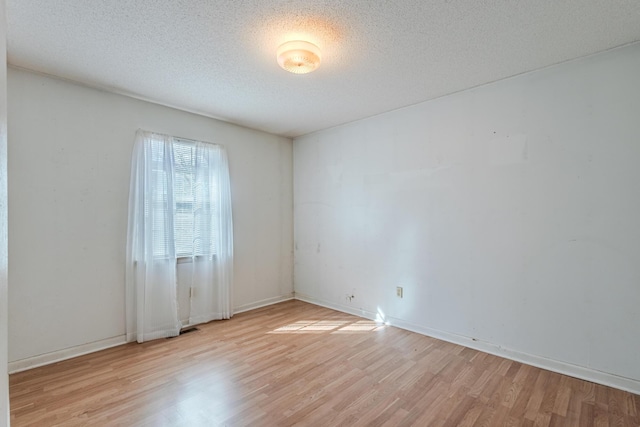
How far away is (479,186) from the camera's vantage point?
2.93 meters

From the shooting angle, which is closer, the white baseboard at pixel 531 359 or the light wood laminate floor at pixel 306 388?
the light wood laminate floor at pixel 306 388

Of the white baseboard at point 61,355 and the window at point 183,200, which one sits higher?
the window at point 183,200

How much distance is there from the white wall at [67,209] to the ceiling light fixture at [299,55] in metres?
1.98

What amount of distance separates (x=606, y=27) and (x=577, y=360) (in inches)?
99.0

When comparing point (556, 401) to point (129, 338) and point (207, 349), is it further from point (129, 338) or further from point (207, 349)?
point (129, 338)

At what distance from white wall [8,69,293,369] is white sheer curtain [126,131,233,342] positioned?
0.13m

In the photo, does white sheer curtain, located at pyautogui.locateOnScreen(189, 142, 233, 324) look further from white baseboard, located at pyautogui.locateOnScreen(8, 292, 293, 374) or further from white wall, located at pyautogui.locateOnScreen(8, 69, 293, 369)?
white baseboard, located at pyautogui.locateOnScreen(8, 292, 293, 374)

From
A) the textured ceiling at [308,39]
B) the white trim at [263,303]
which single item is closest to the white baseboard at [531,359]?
the white trim at [263,303]

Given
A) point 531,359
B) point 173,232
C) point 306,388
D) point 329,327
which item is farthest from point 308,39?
point 531,359

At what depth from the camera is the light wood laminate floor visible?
193cm

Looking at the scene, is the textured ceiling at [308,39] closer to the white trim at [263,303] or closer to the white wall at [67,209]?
the white wall at [67,209]

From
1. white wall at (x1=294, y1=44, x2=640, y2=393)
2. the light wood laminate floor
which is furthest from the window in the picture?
white wall at (x1=294, y1=44, x2=640, y2=393)

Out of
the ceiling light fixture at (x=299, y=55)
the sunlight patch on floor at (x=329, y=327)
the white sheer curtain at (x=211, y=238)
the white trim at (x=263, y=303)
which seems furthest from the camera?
the white trim at (x=263, y=303)

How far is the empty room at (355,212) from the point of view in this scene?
6.57ft
